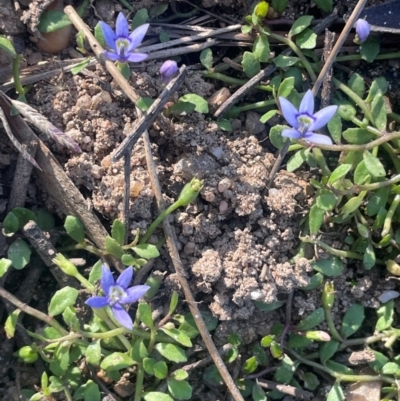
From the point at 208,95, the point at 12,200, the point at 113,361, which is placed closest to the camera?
the point at 113,361

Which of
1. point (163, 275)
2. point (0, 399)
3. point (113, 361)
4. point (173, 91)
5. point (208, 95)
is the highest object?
point (173, 91)

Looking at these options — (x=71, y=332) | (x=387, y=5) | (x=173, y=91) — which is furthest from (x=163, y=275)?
(x=387, y=5)

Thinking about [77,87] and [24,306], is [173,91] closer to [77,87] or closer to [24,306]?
[77,87]

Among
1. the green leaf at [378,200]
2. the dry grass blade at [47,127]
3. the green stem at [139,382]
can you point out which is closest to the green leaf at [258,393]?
the green stem at [139,382]

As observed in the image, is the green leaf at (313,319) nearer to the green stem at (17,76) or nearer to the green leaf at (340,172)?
the green leaf at (340,172)

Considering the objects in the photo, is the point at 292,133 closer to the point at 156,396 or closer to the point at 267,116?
the point at 267,116
